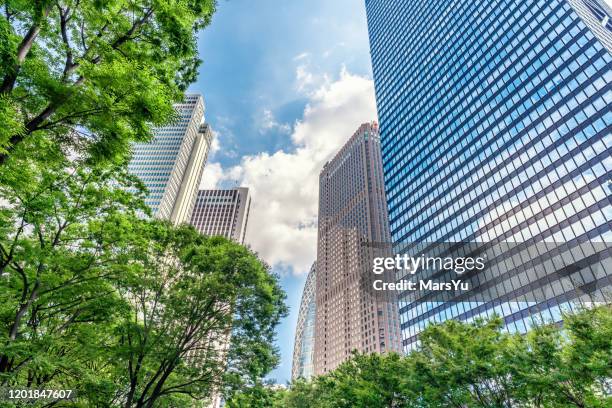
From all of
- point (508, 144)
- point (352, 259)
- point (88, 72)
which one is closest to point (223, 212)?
point (352, 259)

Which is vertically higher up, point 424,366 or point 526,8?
point 526,8

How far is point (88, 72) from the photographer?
21.2 ft

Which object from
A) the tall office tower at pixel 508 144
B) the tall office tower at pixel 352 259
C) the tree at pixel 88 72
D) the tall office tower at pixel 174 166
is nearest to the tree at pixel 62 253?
the tree at pixel 88 72

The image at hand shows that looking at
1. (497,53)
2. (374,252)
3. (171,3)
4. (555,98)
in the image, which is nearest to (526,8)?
(497,53)

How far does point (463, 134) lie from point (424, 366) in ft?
209

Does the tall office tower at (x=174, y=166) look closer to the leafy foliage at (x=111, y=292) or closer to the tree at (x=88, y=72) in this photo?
the leafy foliage at (x=111, y=292)

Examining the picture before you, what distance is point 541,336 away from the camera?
45.2ft

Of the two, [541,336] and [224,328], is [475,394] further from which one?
[224,328]

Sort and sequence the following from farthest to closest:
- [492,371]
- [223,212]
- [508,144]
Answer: [223,212] → [508,144] → [492,371]

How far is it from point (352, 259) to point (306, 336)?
51970 mm

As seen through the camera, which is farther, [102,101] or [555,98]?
[555,98]

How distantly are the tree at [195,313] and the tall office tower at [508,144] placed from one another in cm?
3937

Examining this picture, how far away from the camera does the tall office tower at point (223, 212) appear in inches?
6491

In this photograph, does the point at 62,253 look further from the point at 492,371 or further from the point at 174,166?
the point at 174,166
